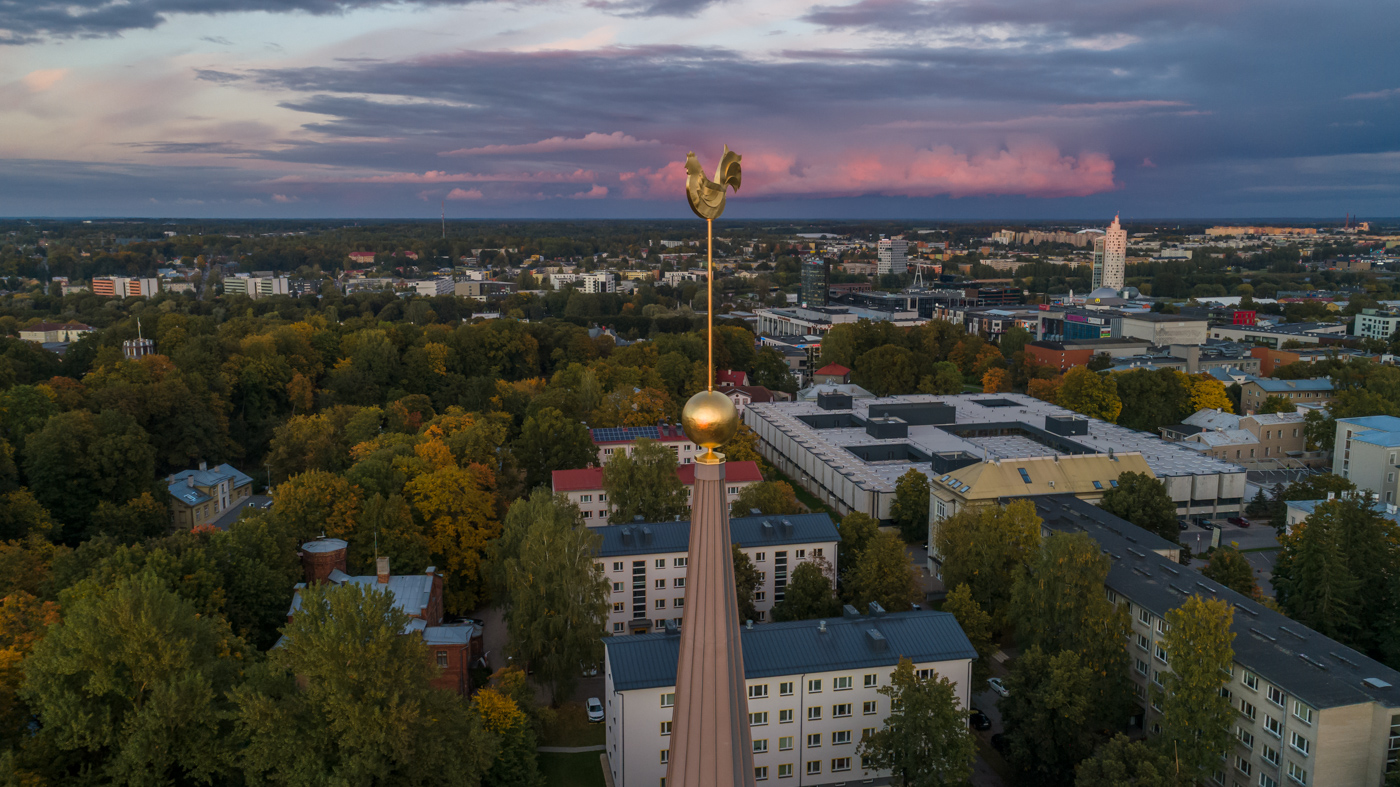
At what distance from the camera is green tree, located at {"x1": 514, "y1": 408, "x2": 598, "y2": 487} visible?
5769 cm

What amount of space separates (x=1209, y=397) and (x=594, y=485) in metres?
57.3

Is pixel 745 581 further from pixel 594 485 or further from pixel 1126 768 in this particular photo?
pixel 594 485

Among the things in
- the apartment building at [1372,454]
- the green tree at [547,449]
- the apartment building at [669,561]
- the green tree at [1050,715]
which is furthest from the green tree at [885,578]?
the apartment building at [1372,454]

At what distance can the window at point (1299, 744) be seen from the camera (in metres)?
25.2

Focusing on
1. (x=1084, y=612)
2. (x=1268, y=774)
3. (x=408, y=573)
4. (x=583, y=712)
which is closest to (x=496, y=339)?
(x=408, y=573)

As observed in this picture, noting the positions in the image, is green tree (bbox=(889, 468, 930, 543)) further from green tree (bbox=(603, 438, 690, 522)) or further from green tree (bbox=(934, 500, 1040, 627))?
green tree (bbox=(603, 438, 690, 522))

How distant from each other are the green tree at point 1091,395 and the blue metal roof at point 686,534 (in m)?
46.0

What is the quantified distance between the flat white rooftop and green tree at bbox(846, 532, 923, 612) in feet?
55.6

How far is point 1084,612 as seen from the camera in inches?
1195

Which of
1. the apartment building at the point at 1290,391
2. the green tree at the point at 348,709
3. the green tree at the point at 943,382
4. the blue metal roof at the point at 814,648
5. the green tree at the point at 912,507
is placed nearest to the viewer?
the green tree at the point at 348,709

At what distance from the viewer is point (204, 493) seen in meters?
55.9

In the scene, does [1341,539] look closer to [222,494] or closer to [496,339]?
[222,494]

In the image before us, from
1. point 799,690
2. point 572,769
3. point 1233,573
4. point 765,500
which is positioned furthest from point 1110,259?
point 572,769

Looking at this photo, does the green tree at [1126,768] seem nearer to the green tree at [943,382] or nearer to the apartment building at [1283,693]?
the apartment building at [1283,693]
